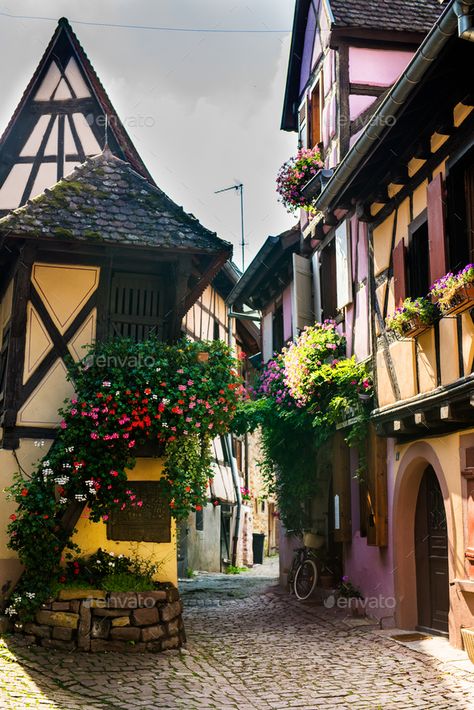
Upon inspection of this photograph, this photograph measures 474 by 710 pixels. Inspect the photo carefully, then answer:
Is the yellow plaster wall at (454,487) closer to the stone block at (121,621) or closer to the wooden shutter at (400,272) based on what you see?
the wooden shutter at (400,272)

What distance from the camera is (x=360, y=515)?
1223 centimetres

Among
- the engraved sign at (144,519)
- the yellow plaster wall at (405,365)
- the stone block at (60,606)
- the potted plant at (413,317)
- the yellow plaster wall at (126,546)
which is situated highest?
the potted plant at (413,317)

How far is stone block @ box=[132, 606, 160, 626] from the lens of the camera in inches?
398

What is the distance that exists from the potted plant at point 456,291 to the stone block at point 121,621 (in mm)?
4860

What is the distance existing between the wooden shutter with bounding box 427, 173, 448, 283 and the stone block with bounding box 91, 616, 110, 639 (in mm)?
5183

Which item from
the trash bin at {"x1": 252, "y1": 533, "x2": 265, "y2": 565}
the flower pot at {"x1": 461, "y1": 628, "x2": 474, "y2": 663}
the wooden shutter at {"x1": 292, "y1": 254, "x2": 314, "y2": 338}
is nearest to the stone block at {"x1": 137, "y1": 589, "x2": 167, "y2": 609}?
the flower pot at {"x1": 461, "y1": 628, "x2": 474, "y2": 663}

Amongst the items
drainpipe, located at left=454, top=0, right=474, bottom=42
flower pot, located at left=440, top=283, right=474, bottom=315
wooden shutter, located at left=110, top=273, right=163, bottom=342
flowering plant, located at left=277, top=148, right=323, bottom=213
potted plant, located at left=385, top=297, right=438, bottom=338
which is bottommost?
flower pot, located at left=440, top=283, right=474, bottom=315

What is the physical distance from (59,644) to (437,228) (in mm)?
6066

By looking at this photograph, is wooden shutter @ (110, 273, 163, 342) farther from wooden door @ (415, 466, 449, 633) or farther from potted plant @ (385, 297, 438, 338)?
wooden door @ (415, 466, 449, 633)

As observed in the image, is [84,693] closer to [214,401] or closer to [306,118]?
[214,401]

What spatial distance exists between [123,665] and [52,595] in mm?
1278

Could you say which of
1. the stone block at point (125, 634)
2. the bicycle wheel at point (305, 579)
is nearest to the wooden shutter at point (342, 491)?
the bicycle wheel at point (305, 579)

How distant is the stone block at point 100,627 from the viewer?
32.6 ft

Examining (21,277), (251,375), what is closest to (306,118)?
(21,277)
